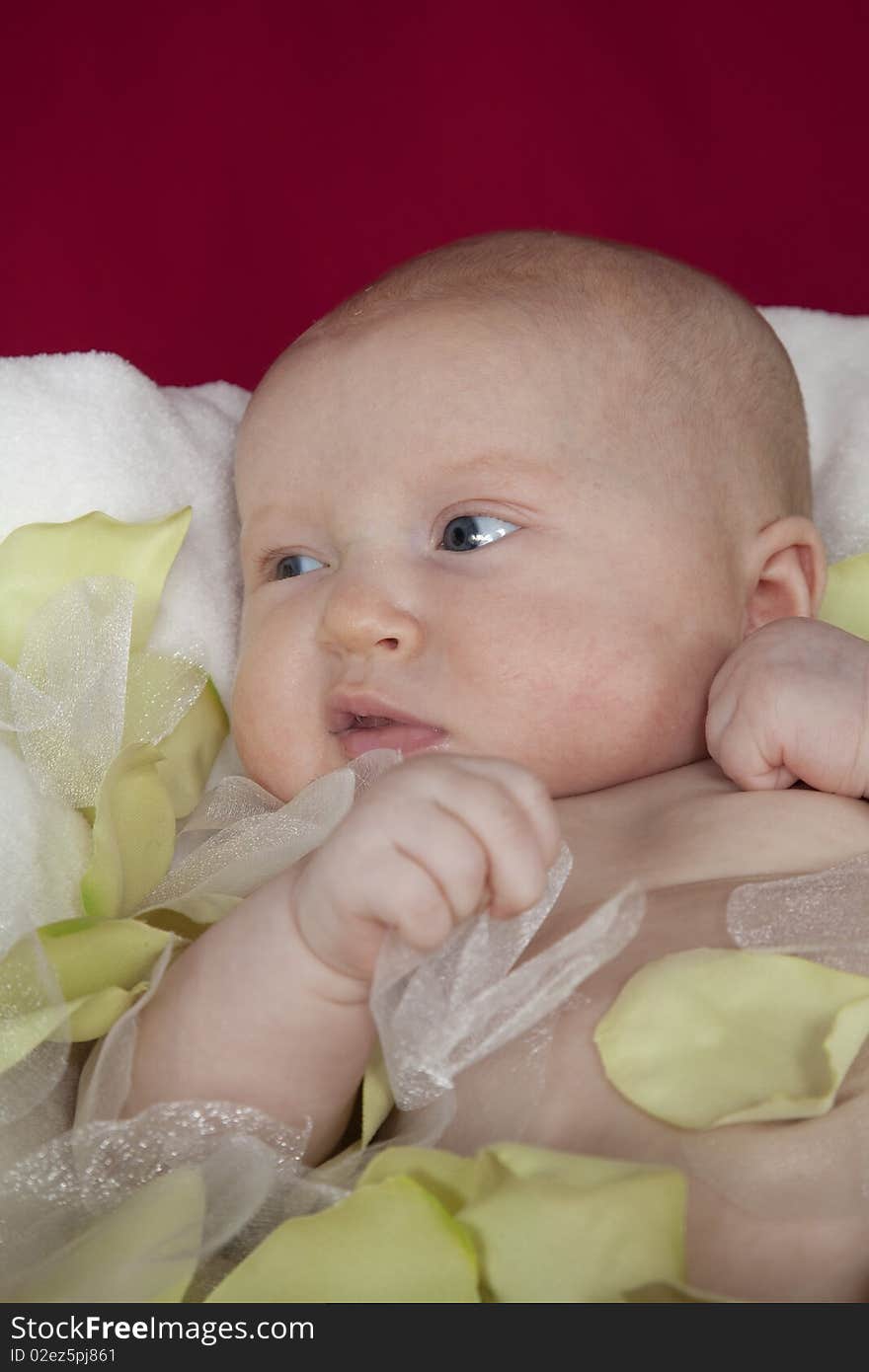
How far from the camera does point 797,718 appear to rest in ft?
3.46

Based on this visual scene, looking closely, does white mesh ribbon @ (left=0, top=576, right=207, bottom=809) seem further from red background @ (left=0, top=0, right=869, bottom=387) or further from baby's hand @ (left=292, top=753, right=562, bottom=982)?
red background @ (left=0, top=0, right=869, bottom=387)

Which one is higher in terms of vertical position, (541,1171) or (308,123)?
(308,123)

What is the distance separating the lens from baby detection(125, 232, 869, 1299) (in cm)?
78

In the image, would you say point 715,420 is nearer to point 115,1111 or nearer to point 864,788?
point 864,788

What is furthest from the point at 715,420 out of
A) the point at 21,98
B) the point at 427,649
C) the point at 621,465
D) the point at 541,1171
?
the point at 21,98

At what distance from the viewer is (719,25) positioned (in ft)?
7.03

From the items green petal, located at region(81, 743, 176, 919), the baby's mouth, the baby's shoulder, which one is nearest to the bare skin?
the baby's shoulder

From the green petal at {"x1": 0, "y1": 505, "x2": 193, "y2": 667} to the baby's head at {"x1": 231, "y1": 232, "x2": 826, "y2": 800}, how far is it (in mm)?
70

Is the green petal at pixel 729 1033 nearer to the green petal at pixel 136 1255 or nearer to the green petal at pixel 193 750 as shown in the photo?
the green petal at pixel 136 1255

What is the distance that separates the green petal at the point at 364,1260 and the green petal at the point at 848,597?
776 mm

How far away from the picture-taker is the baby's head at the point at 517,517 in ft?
3.60

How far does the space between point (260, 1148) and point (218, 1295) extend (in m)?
0.10
